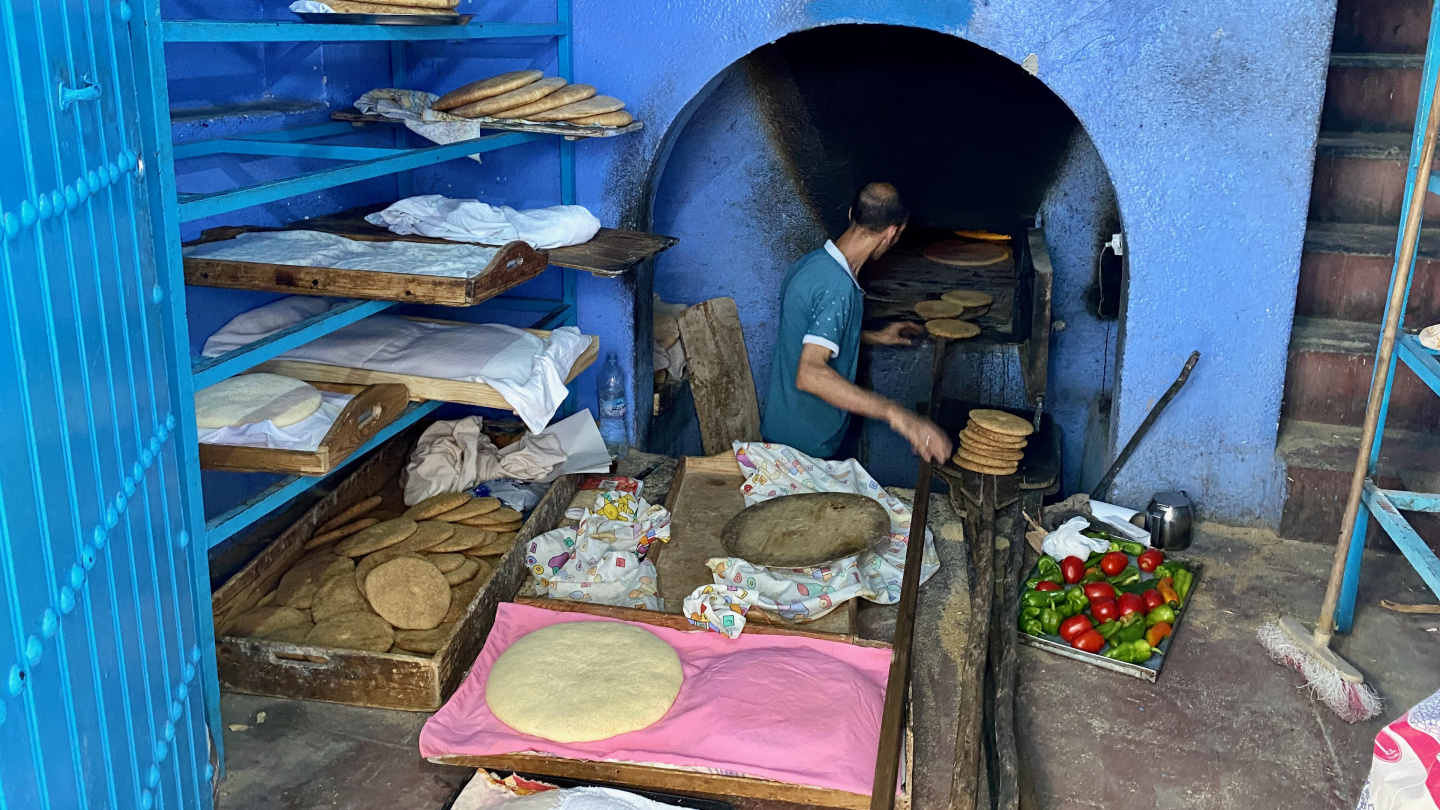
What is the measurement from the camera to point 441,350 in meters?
3.62

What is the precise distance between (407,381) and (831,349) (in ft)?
5.06

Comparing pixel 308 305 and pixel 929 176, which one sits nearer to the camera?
pixel 308 305

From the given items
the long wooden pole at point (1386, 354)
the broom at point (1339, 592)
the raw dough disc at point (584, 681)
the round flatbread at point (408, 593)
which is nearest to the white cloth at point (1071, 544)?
the broom at point (1339, 592)

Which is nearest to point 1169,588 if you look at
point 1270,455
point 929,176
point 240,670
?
point 1270,455

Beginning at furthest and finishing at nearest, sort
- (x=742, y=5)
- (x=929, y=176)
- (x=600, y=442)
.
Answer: (x=929, y=176)
(x=600, y=442)
(x=742, y=5)

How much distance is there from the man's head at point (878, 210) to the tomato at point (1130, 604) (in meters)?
1.61

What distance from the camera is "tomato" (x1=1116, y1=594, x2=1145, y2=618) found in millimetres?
3549

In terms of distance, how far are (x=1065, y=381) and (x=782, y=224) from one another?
159cm

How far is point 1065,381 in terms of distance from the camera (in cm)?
549

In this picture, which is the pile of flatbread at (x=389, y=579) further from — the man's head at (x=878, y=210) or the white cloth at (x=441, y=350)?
the man's head at (x=878, y=210)

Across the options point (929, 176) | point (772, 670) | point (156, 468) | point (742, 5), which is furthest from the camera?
point (929, 176)

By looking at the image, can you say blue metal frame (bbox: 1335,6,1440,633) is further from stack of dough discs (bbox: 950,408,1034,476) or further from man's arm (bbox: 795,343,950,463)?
man's arm (bbox: 795,343,950,463)

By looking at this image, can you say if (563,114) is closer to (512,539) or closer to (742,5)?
(742,5)

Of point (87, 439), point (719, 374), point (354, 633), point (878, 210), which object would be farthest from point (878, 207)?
point (87, 439)
